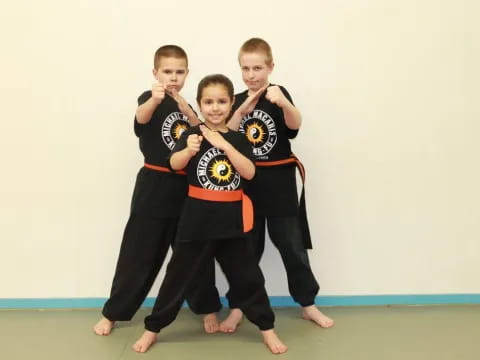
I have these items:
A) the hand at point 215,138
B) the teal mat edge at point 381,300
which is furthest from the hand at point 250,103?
the teal mat edge at point 381,300

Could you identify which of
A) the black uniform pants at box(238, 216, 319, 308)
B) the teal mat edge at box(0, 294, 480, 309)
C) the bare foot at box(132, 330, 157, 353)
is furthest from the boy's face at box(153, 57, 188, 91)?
the teal mat edge at box(0, 294, 480, 309)

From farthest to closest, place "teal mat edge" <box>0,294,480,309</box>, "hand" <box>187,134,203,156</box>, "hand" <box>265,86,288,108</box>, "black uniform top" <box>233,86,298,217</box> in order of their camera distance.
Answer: "teal mat edge" <box>0,294,480,309</box>, "black uniform top" <box>233,86,298,217</box>, "hand" <box>265,86,288,108</box>, "hand" <box>187,134,203,156</box>

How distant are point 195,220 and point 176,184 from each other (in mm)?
260

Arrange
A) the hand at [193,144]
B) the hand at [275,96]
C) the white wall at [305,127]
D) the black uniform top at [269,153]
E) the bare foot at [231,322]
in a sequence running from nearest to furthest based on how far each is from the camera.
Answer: the hand at [193,144]
the hand at [275,96]
the black uniform top at [269,153]
the bare foot at [231,322]
the white wall at [305,127]

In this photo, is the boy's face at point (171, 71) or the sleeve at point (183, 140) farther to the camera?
the boy's face at point (171, 71)

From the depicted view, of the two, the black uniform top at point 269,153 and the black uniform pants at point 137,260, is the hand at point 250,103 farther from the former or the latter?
the black uniform pants at point 137,260

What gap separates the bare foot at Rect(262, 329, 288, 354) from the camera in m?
2.17

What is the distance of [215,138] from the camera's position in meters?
2.00

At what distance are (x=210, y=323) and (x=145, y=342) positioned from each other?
37cm

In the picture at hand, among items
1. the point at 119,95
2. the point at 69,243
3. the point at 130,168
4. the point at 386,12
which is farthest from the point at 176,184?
the point at 386,12

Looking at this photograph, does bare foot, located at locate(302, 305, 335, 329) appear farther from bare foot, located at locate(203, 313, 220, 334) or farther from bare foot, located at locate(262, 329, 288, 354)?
bare foot, located at locate(203, 313, 220, 334)

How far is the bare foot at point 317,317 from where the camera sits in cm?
246

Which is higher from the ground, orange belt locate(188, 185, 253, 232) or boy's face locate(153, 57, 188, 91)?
boy's face locate(153, 57, 188, 91)

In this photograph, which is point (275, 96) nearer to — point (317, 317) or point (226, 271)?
point (226, 271)
